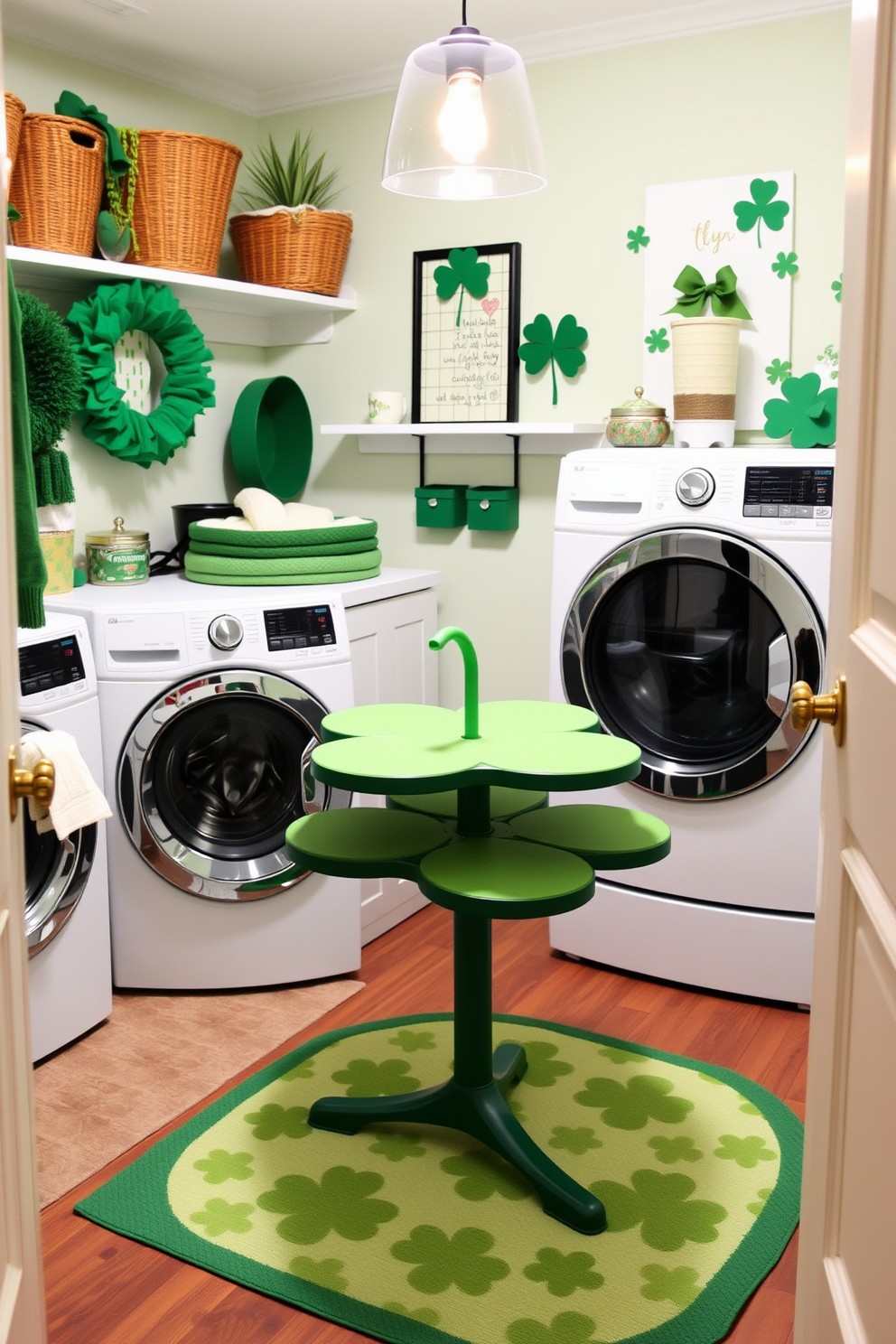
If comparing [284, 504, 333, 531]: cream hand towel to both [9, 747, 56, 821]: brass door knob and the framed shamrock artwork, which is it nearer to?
the framed shamrock artwork

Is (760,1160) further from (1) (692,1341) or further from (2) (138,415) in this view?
(2) (138,415)

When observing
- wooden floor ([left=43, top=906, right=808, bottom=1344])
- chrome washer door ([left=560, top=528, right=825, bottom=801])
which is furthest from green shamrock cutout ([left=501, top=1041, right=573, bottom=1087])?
chrome washer door ([left=560, top=528, right=825, bottom=801])

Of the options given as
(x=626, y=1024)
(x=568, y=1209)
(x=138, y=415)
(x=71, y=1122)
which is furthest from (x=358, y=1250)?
(x=138, y=415)

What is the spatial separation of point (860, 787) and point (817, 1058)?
1.10 feet

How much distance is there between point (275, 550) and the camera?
2959 mm

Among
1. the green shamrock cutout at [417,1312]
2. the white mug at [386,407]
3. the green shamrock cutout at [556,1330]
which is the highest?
the white mug at [386,407]

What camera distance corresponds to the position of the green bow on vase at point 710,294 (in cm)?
290

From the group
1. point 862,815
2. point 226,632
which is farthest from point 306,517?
point 862,815

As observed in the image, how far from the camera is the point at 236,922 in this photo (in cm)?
270

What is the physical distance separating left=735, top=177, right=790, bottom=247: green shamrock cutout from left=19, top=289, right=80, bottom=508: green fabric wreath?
161 cm

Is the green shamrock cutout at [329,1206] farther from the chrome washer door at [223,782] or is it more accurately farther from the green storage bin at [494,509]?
the green storage bin at [494,509]

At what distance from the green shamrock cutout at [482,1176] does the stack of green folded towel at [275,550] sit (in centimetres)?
146

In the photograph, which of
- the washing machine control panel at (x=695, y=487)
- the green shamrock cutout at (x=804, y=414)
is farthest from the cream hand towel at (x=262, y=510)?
the green shamrock cutout at (x=804, y=414)

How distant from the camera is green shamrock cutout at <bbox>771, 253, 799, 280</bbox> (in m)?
2.84
